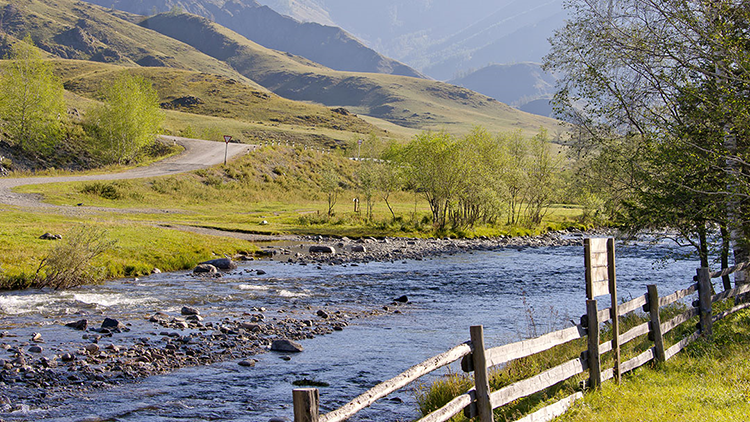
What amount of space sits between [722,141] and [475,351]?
1063 cm

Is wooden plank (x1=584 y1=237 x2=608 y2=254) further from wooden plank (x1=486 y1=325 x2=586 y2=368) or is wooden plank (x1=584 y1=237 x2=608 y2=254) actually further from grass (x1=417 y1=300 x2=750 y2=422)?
grass (x1=417 y1=300 x2=750 y2=422)

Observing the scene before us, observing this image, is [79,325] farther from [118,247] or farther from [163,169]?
[163,169]

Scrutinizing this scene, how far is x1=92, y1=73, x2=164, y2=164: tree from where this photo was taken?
70500mm

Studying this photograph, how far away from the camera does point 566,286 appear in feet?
91.7

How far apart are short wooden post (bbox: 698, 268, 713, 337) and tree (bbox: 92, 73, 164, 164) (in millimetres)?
70257

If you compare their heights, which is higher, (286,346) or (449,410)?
(449,410)

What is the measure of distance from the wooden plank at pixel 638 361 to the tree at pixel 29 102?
6659cm

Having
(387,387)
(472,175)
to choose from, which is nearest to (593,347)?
(387,387)

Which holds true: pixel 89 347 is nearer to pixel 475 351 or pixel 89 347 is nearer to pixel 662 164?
pixel 475 351

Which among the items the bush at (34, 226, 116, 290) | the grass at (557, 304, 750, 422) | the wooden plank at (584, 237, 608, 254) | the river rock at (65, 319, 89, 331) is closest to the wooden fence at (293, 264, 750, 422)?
the grass at (557, 304, 750, 422)

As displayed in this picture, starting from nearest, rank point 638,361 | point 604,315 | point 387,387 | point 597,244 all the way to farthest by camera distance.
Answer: point 387,387, point 597,244, point 604,315, point 638,361

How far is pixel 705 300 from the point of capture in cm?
1264

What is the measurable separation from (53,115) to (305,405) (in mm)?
71140

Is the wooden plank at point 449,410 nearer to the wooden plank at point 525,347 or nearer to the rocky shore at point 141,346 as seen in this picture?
the wooden plank at point 525,347
